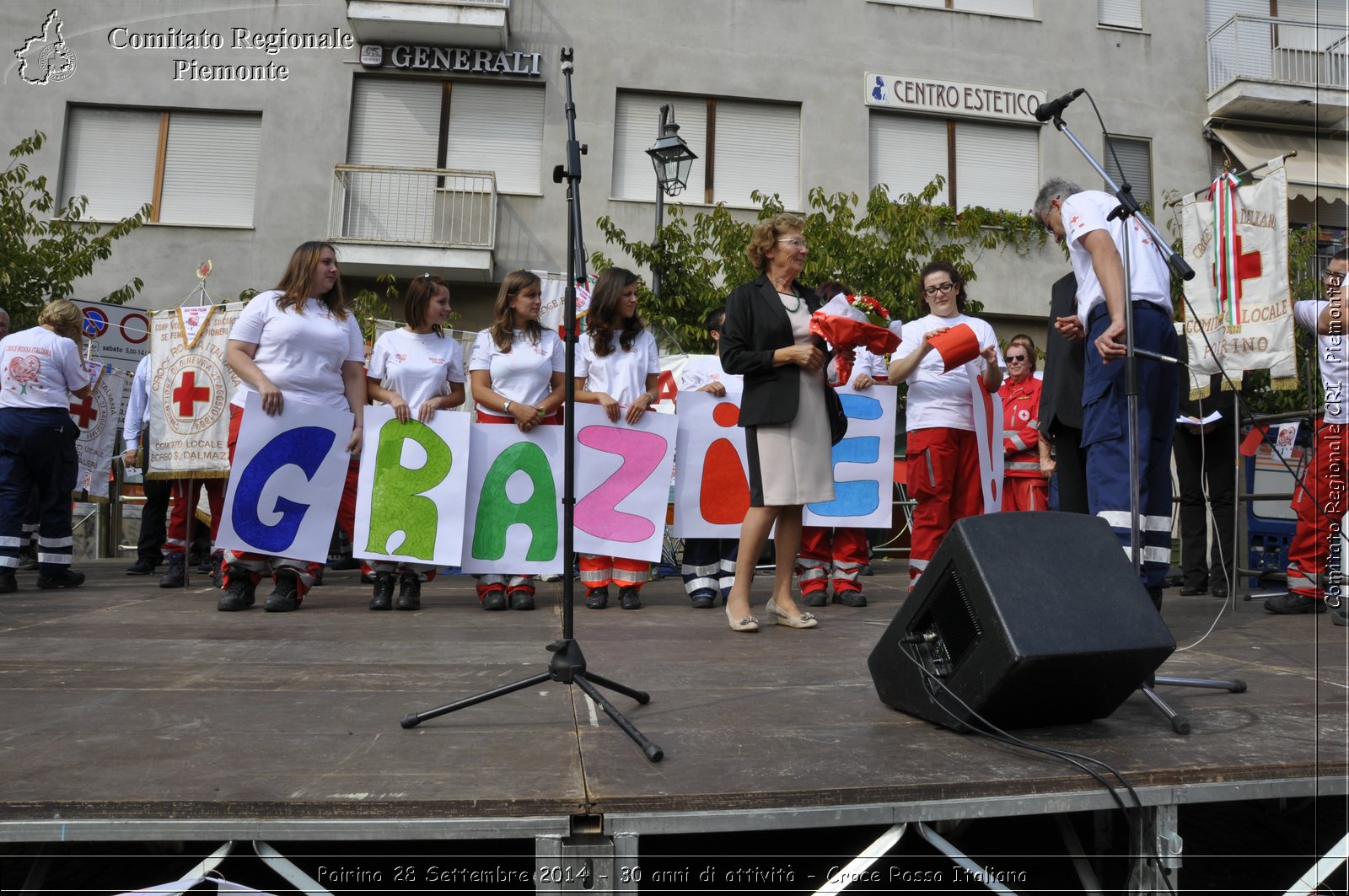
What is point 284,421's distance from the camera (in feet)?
18.3

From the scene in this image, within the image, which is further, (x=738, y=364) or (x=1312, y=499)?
(x=1312, y=499)

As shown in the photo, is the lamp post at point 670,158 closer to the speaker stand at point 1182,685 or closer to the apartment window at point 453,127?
the apartment window at point 453,127

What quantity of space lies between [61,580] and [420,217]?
406 inches

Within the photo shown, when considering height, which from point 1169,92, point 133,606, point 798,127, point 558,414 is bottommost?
point 133,606

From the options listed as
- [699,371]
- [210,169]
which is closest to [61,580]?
[699,371]

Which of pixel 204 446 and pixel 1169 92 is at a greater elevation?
pixel 1169 92

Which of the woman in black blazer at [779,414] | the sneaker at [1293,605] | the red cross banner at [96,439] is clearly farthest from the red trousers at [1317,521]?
the red cross banner at [96,439]

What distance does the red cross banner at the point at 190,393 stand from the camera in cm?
707

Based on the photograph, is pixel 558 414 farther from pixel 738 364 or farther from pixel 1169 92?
pixel 1169 92

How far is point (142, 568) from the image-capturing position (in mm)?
8391

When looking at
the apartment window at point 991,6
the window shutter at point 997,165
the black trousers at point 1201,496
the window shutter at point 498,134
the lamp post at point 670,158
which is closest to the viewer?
the black trousers at point 1201,496

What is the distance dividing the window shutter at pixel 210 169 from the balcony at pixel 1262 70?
53.9ft

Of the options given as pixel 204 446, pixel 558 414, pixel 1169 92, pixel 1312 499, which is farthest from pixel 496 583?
pixel 1169 92

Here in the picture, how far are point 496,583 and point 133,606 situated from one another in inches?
78.5
